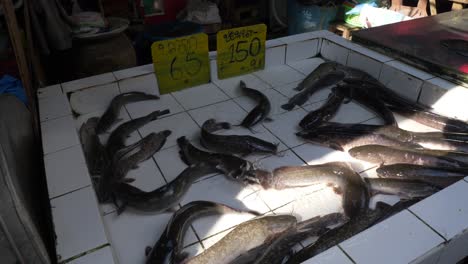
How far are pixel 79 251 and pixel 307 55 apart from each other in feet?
9.43

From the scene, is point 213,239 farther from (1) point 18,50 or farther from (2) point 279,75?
(2) point 279,75

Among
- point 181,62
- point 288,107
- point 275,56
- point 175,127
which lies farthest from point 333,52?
point 175,127

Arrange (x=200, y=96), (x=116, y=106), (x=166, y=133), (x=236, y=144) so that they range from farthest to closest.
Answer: (x=200, y=96) < (x=116, y=106) < (x=166, y=133) < (x=236, y=144)

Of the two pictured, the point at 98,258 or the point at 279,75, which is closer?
the point at 98,258

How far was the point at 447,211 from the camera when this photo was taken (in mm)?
1597

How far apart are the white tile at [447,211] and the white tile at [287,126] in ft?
3.02

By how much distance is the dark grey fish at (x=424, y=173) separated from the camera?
6.44ft

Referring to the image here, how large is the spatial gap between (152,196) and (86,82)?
4.83 feet

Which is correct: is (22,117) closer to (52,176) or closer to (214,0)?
(52,176)

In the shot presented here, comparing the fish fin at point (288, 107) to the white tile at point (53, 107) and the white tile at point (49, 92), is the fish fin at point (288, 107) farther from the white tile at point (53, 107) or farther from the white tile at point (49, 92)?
the white tile at point (49, 92)

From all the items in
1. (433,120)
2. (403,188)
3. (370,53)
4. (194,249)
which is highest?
(370,53)

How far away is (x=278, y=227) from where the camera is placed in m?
1.73

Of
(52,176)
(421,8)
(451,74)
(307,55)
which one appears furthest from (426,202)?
(421,8)

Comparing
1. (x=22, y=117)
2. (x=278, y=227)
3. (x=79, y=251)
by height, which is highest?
(x=22, y=117)
